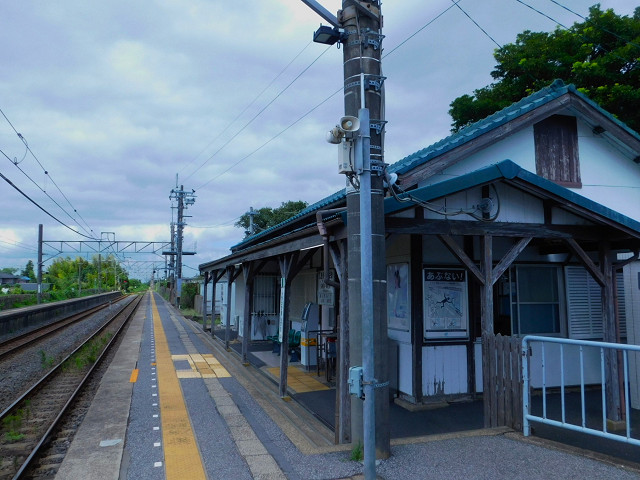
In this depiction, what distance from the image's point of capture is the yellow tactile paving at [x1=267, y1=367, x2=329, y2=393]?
9.31 m

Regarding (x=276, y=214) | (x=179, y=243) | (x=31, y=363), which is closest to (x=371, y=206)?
(x=31, y=363)

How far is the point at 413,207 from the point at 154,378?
6.79 m

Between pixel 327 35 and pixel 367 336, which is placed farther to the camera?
pixel 327 35

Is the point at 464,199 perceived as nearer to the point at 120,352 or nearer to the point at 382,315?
the point at 382,315

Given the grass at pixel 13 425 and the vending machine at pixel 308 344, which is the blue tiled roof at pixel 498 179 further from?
the vending machine at pixel 308 344

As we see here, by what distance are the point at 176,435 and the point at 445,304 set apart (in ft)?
15.1

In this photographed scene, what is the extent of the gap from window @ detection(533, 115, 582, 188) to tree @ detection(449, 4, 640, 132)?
7385 millimetres

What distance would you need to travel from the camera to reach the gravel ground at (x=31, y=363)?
9.90 metres

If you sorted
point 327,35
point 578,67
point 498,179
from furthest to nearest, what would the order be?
point 578,67 < point 498,179 < point 327,35

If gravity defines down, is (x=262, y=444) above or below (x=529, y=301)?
below

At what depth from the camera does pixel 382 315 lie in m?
5.14

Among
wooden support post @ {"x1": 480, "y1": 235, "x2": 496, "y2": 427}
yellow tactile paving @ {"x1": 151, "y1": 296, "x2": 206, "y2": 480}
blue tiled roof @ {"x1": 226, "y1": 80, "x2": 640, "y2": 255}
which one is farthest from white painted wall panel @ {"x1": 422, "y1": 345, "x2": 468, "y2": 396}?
yellow tactile paving @ {"x1": 151, "y1": 296, "x2": 206, "y2": 480}

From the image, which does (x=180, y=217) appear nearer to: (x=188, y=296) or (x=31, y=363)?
(x=188, y=296)

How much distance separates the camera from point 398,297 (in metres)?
8.43
